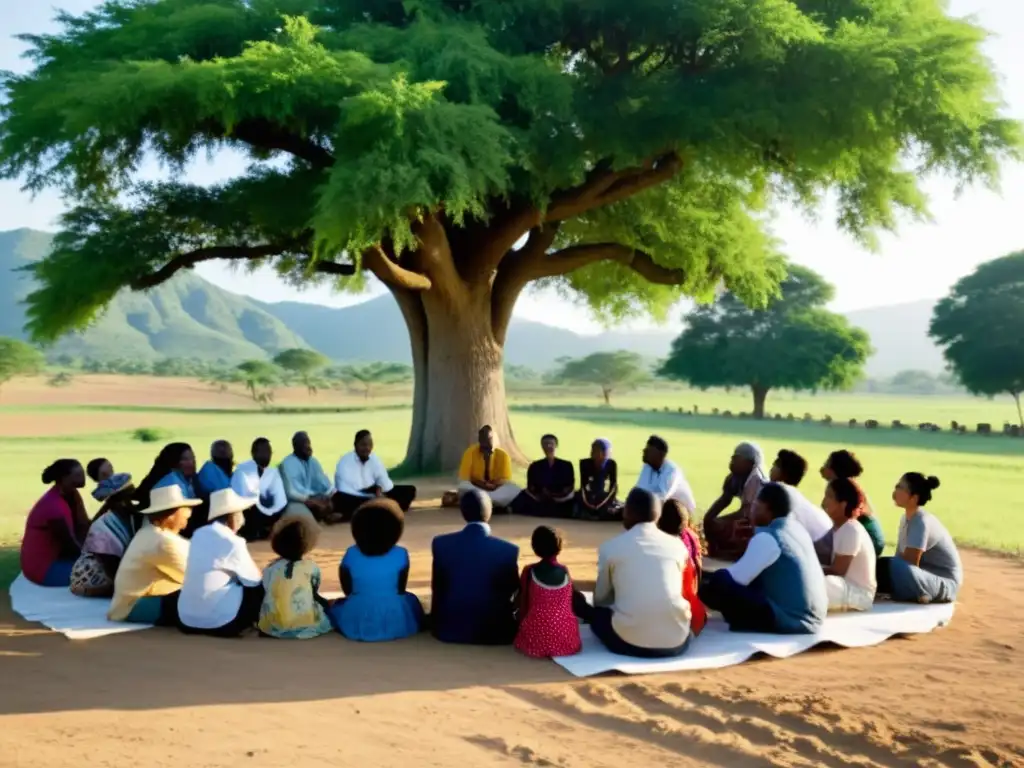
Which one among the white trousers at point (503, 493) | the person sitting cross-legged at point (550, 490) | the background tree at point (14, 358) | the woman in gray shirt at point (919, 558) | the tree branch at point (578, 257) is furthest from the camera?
the background tree at point (14, 358)

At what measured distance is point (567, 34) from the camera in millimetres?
16438

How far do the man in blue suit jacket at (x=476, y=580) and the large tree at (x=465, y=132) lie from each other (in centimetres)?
589

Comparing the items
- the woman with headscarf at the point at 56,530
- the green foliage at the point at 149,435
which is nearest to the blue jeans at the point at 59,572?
the woman with headscarf at the point at 56,530

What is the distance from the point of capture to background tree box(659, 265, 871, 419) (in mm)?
51625

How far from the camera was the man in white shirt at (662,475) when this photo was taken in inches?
408

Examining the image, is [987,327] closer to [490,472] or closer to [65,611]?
[490,472]

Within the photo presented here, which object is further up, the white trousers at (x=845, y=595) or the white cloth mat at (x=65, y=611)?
the white trousers at (x=845, y=595)

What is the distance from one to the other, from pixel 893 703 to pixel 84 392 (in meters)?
78.8

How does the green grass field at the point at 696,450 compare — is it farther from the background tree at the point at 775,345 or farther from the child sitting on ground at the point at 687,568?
the child sitting on ground at the point at 687,568

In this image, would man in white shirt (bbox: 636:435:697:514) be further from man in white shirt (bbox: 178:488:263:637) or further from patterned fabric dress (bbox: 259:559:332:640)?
man in white shirt (bbox: 178:488:263:637)

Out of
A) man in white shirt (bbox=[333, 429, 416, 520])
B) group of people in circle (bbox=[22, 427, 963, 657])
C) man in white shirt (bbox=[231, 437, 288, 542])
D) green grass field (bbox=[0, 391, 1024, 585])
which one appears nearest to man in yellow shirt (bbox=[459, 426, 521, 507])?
man in white shirt (bbox=[333, 429, 416, 520])

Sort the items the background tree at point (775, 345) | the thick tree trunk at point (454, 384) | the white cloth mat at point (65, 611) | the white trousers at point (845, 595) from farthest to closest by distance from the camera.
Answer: the background tree at point (775, 345), the thick tree trunk at point (454, 384), the white trousers at point (845, 595), the white cloth mat at point (65, 611)

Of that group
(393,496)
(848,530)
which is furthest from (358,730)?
(393,496)

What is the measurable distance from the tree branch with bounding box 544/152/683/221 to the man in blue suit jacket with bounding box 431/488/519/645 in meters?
10.4
